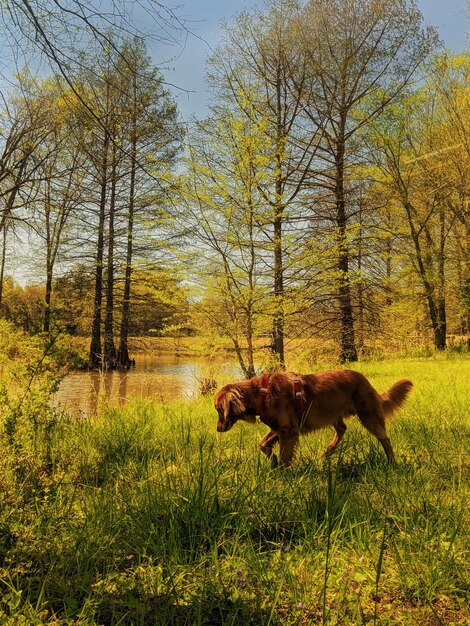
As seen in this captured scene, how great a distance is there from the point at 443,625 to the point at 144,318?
65.4 ft

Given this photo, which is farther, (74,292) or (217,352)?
(74,292)

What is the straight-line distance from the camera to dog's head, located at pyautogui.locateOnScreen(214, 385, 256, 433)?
3.64 metres

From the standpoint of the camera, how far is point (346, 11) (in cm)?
1232

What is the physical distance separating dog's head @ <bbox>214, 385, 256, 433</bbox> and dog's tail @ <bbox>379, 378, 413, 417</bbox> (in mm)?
1358

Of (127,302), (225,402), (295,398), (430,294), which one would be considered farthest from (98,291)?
(295,398)

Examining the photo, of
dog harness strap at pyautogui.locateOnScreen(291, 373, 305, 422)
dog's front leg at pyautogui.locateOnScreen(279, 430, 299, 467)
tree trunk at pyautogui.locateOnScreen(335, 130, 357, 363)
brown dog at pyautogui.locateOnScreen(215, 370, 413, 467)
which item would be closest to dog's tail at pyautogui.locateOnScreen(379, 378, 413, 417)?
brown dog at pyautogui.locateOnScreen(215, 370, 413, 467)

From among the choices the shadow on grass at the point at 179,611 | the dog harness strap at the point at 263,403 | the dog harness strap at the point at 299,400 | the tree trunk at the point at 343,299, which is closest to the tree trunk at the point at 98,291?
the tree trunk at the point at 343,299

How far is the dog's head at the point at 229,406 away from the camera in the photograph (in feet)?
11.9

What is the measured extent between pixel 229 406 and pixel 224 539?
157 centimetres

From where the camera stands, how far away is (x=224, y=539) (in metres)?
2.11

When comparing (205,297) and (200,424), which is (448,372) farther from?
(200,424)

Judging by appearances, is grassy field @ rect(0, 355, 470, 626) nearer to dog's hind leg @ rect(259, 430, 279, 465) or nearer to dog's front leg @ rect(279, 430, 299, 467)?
dog's front leg @ rect(279, 430, 299, 467)

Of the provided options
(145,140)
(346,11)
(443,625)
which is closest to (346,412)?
(443,625)

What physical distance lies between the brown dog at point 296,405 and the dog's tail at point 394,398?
92 mm
